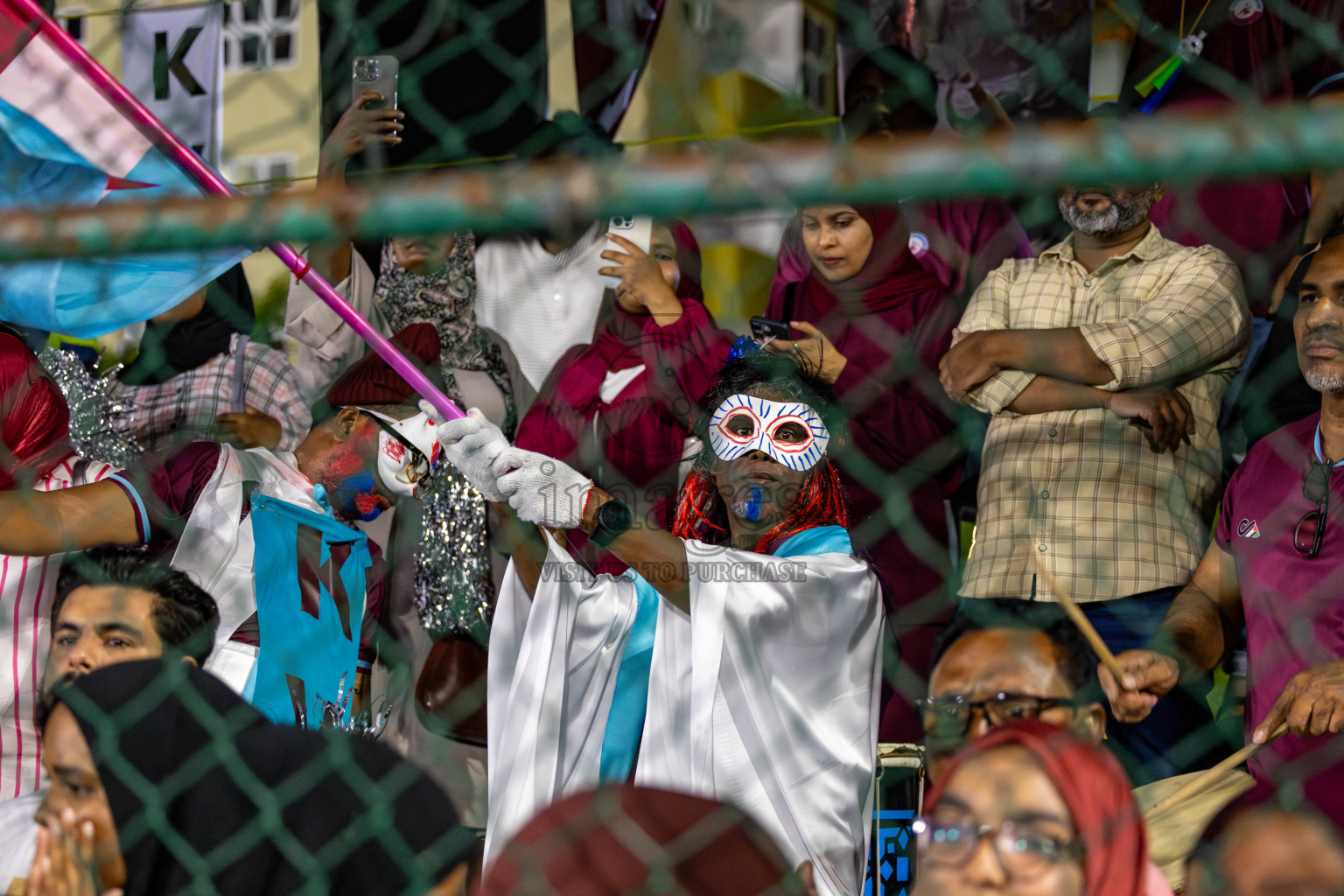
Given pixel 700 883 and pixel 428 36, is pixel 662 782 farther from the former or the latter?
pixel 428 36

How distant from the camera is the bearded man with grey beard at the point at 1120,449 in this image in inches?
95.9

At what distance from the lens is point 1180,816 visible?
6.32 feet

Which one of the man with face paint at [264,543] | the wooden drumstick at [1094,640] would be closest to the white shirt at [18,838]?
the man with face paint at [264,543]

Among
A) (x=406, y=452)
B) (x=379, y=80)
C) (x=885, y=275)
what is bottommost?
(x=406, y=452)

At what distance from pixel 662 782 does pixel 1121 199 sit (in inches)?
55.7

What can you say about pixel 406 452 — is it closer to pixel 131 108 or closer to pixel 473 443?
pixel 473 443

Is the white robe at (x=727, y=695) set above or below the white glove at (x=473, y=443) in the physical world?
below

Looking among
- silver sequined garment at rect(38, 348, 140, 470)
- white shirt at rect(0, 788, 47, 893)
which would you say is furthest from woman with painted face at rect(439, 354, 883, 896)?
silver sequined garment at rect(38, 348, 140, 470)

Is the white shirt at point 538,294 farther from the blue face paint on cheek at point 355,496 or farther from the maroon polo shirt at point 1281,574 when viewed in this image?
the maroon polo shirt at point 1281,574

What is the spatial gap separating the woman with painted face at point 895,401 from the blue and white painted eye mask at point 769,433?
9 centimetres

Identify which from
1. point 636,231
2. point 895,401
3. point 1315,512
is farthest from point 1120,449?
point 636,231

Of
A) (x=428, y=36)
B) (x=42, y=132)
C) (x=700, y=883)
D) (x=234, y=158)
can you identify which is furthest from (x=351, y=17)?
(x=700, y=883)

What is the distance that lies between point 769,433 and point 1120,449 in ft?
2.27

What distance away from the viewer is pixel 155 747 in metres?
1.65
